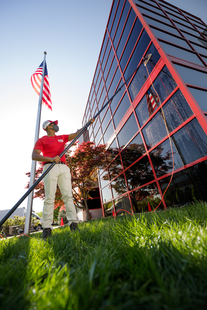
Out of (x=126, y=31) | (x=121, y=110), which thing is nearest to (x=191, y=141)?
(x=121, y=110)

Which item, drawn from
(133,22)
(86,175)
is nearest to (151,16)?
(133,22)

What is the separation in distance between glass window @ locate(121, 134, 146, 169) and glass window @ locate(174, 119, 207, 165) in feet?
4.52

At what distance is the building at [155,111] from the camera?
334 cm

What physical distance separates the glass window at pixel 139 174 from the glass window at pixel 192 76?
7.88 feet

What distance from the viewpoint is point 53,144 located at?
307 centimetres

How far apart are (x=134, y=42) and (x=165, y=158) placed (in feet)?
14.7

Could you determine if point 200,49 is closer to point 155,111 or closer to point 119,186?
point 155,111

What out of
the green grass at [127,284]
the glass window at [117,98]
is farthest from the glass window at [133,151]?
the green grass at [127,284]

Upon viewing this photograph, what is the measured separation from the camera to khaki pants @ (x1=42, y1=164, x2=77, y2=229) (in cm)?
262

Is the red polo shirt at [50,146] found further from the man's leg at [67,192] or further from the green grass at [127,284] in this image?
the green grass at [127,284]

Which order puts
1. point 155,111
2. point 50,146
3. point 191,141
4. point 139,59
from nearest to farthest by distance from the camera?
1. point 50,146
2. point 191,141
3. point 155,111
4. point 139,59

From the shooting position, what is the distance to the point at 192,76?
404cm

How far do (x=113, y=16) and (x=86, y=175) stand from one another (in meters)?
8.23

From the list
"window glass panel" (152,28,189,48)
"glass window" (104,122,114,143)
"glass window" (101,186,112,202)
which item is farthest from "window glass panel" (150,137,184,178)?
"glass window" (101,186,112,202)
